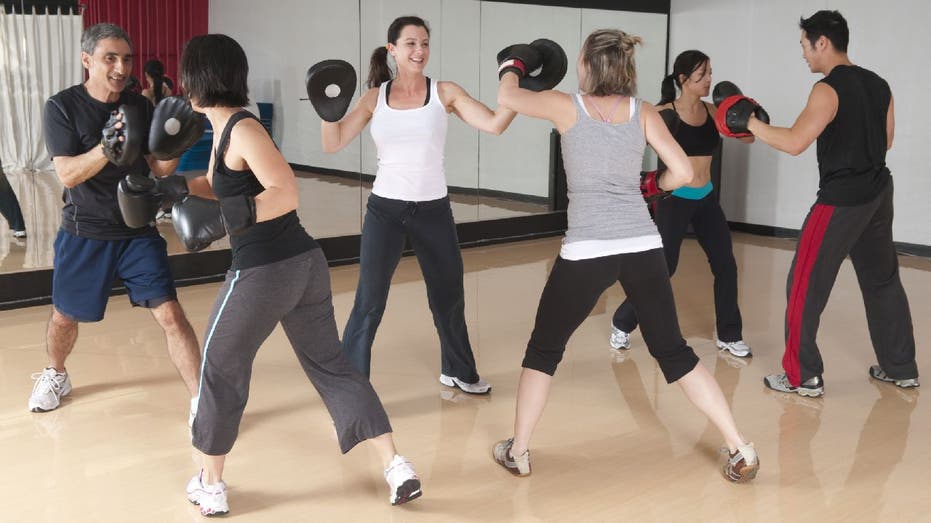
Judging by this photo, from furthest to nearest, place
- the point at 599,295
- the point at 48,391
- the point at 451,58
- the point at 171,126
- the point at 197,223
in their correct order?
the point at 451,58 → the point at 48,391 → the point at 599,295 → the point at 171,126 → the point at 197,223

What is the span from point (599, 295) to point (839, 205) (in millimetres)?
1302

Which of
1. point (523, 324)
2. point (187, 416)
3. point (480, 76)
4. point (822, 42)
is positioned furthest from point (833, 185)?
point (480, 76)

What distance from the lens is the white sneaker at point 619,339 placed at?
461cm

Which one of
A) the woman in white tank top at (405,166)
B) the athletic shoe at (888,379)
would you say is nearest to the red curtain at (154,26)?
the woman in white tank top at (405,166)

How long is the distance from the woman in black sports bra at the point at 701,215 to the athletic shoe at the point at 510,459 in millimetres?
1516

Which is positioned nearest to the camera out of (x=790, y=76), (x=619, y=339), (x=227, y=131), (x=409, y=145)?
(x=227, y=131)

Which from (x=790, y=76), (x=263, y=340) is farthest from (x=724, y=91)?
(x=790, y=76)

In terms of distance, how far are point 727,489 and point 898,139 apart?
4741 millimetres

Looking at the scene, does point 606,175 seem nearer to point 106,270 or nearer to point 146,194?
point 146,194

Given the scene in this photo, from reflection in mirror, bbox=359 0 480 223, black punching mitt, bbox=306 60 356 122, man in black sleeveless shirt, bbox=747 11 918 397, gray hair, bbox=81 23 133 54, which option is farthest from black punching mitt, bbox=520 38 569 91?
reflection in mirror, bbox=359 0 480 223

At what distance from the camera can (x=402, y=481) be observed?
9.32 feet

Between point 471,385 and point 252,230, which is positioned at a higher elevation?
point 252,230

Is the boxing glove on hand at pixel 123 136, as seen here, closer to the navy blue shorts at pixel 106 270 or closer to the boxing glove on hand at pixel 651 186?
the navy blue shorts at pixel 106 270

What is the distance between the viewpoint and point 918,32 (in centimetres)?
676
